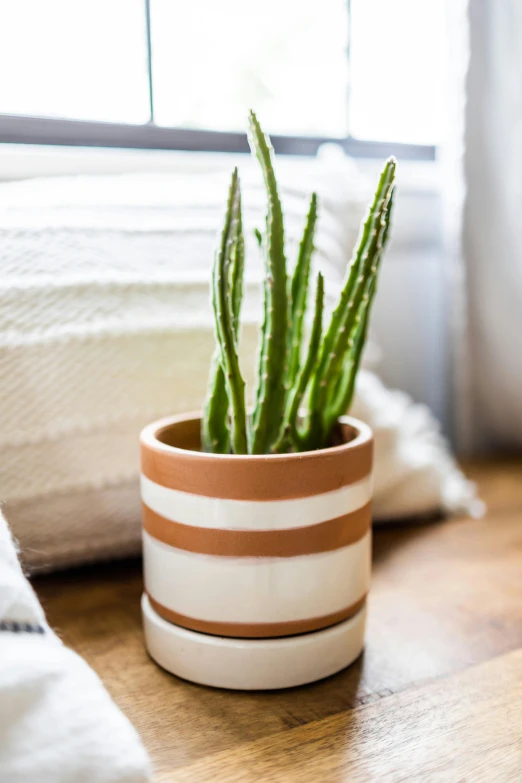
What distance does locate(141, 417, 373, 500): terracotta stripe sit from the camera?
39 centimetres

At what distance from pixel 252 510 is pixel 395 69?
96 centimetres

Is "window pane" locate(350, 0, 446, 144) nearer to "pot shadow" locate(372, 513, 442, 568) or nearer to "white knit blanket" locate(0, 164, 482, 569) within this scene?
"white knit blanket" locate(0, 164, 482, 569)

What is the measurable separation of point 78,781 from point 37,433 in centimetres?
30

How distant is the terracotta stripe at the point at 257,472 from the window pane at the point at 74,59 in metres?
0.54

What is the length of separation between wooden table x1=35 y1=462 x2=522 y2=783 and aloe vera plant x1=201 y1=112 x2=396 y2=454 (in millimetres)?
152

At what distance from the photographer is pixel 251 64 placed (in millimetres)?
988

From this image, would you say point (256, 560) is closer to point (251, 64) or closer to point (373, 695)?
point (373, 695)

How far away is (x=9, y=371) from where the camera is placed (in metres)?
0.51

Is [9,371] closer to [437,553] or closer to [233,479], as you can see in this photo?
[233,479]

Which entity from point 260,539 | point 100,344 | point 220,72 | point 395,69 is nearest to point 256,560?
point 260,539

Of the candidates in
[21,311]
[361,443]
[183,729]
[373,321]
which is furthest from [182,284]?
[373,321]

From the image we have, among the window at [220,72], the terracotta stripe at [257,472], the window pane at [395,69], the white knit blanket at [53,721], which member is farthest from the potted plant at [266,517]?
the window pane at [395,69]

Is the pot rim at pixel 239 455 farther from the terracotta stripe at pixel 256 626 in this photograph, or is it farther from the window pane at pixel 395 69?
the window pane at pixel 395 69

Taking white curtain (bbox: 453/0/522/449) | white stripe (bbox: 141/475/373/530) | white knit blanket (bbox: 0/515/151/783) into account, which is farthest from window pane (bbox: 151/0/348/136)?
white knit blanket (bbox: 0/515/151/783)
